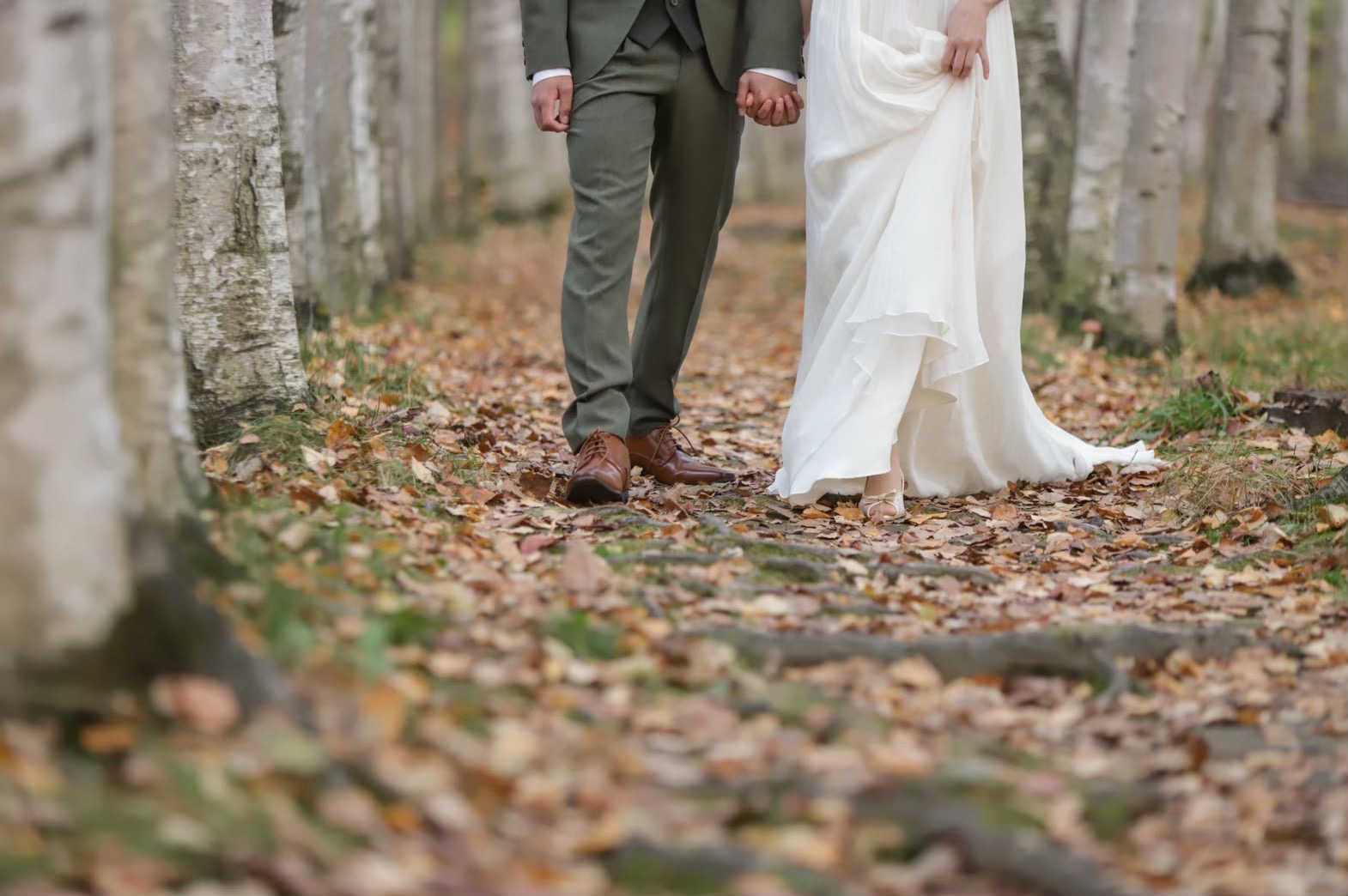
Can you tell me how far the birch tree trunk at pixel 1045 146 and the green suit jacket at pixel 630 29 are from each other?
5.90 meters

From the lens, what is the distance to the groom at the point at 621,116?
4.73 meters

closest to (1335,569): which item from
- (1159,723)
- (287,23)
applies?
(1159,723)

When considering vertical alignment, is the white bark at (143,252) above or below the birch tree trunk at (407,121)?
below

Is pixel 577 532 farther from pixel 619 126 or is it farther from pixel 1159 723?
pixel 1159 723

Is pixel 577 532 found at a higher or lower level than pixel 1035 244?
lower

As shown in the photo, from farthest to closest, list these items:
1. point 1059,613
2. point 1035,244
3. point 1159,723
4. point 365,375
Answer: point 1035,244 < point 365,375 < point 1059,613 < point 1159,723

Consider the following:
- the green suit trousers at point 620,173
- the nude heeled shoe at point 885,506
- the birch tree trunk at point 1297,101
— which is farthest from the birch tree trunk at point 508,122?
the nude heeled shoe at point 885,506

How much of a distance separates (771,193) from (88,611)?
22.9m

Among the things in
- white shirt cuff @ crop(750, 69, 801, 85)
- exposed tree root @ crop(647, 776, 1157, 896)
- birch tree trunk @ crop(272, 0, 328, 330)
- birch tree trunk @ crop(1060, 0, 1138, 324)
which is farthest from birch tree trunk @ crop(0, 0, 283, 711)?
birch tree trunk @ crop(1060, 0, 1138, 324)

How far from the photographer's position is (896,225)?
4.70m

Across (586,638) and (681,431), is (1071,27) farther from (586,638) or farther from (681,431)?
(586,638)

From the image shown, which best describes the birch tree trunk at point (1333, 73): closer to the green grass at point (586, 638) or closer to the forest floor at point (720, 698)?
the forest floor at point (720, 698)

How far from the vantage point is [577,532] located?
171 inches

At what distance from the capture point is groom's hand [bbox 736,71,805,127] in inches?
195
